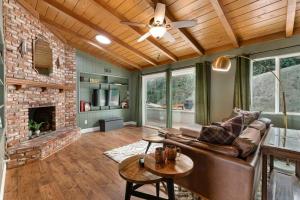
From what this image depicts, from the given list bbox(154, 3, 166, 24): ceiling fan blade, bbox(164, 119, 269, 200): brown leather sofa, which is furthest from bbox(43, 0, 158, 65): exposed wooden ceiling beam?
bbox(164, 119, 269, 200): brown leather sofa

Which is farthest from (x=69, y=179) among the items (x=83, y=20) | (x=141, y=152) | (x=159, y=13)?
(x=83, y=20)

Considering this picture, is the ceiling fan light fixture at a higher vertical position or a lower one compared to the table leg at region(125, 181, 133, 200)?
higher

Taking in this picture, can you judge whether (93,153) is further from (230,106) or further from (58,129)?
(230,106)

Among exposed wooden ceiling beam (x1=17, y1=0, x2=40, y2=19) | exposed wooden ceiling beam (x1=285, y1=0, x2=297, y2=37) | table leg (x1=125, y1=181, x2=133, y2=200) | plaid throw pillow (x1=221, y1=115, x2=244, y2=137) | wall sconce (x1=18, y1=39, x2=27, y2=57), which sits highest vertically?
exposed wooden ceiling beam (x1=17, y1=0, x2=40, y2=19)

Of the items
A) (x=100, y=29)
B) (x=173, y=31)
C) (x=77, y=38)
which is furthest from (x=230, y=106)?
(x=77, y=38)

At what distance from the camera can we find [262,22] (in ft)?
10.1

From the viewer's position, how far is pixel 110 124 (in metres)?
5.85

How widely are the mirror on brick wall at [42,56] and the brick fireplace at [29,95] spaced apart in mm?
111

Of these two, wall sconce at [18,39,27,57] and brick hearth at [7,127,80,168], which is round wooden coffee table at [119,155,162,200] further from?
wall sconce at [18,39,27,57]

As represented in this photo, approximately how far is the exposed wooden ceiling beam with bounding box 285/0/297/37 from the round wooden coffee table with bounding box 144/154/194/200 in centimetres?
283

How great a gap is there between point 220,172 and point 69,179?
2.17 m

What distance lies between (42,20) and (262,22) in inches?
187

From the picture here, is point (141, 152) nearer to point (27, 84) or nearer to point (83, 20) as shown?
point (27, 84)

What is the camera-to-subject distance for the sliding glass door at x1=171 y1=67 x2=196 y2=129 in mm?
5172
